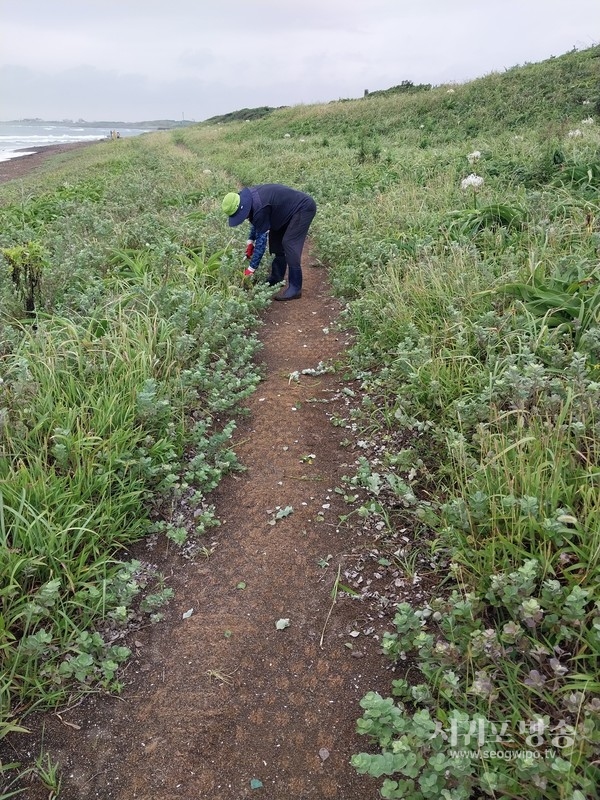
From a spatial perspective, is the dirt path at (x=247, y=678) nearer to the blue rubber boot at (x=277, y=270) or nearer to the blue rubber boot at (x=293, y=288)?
the blue rubber boot at (x=293, y=288)

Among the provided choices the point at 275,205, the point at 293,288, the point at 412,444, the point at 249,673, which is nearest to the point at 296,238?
the point at 275,205

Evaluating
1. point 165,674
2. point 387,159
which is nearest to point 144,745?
point 165,674

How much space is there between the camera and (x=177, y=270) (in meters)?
5.64

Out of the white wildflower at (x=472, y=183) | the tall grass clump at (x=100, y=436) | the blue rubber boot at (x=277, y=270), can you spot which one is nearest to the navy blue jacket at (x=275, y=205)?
the blue rubber boot at (x=277, y=270)

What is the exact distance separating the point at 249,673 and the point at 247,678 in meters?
0.02

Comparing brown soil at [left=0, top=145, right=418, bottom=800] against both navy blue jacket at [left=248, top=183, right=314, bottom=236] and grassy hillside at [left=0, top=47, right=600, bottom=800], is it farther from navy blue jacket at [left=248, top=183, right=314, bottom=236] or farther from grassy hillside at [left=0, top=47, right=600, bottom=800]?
navy blue jacket at [left=248, top=183, right=314, bottom=236]

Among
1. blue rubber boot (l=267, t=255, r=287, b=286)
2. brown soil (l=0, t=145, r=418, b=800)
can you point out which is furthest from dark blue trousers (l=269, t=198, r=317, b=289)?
brown soil (l=0, t=145, r=418, b=800)

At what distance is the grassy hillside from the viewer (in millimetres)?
1746

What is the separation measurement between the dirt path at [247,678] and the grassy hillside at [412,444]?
0.15m

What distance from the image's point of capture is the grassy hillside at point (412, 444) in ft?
5.73

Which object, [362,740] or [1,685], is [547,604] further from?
[1,685]

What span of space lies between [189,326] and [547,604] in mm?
3774

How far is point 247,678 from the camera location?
7.32 feet

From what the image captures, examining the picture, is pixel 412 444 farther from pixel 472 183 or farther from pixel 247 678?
pixel 472 183
